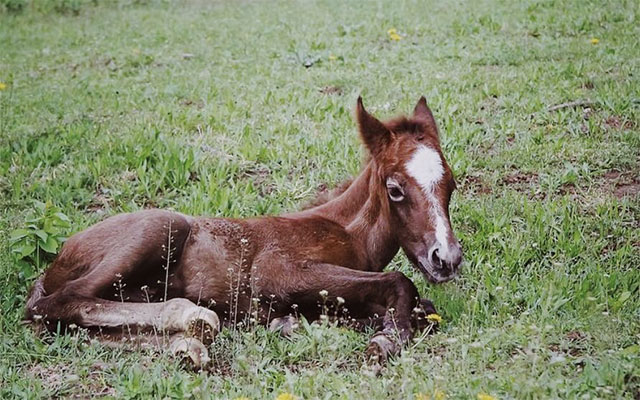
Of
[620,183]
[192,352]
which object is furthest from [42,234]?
[620,183]

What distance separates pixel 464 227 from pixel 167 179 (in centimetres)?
287

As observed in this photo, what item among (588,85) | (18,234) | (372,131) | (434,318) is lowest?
(18,234)

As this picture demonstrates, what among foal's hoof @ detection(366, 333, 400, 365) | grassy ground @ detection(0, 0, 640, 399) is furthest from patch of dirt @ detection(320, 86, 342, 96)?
foal's hoof @ detection(366, 333, 400, 365)

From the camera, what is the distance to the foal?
506 cm

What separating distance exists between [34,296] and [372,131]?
2573 mm

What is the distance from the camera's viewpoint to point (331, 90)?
412 inches

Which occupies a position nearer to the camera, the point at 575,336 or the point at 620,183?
the point at 575,336

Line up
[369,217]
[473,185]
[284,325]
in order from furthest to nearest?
[473,185] → [369,217] → [284,325]

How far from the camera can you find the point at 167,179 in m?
7.79

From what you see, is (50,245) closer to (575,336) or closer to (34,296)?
(34,296)

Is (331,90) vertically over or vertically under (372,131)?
under

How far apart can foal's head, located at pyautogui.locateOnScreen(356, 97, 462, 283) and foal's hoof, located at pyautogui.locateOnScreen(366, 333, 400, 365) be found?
1.62 ft

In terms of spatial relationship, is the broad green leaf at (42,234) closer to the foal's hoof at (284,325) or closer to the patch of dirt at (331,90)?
the foal's hoof at (284,325)

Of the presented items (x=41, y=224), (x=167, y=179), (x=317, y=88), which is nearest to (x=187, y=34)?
(x=317, y=88)
